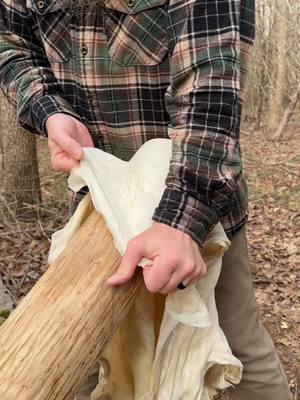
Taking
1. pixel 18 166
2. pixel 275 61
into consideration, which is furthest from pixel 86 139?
pixel 275 61

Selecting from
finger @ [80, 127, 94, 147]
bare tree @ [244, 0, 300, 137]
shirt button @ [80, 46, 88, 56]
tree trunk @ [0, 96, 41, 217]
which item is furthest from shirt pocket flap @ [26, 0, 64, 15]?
bare tree @ [244, 0, 300, 137]

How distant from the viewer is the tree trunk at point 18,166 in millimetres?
5312

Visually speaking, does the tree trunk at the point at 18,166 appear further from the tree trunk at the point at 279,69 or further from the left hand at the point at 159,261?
the tree trunk at the point at 279,69

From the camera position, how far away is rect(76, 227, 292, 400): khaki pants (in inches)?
83.0

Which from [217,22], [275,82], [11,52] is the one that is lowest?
[275,82]

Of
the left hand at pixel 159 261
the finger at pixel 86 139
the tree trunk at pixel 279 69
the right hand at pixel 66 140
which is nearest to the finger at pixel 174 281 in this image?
the left hand at pixel 159 261

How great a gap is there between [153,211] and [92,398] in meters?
0.72

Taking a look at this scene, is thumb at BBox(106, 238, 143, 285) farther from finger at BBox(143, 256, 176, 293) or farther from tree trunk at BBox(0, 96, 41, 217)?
tree trunk at BBox(0, 96, 41, 217)

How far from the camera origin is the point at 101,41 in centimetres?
176

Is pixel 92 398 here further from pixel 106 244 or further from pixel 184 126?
pixel 184 126

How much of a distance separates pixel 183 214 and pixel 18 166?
4.15 m

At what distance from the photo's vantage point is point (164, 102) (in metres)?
1.82

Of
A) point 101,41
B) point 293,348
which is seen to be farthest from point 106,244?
point 293,348

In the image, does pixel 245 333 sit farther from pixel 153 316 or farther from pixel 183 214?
pixel 183 214
